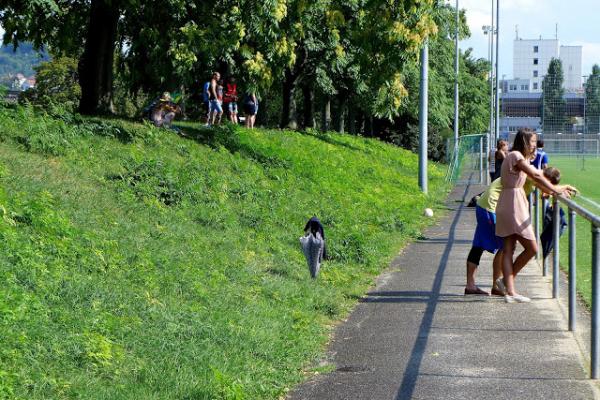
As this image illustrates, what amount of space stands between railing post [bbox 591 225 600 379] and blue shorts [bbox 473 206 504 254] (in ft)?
11.9

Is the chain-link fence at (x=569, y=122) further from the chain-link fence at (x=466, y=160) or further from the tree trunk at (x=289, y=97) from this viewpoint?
the tree trunk at (x=289, y=97)

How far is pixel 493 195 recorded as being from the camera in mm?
10516

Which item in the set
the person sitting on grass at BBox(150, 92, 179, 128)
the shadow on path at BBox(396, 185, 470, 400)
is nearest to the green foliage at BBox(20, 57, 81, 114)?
the person sitting on grass at BBox(150, 92, 179, 128)

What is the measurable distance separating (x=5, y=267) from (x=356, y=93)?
34.2 metres

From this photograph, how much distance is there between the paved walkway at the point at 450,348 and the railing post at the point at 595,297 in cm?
18

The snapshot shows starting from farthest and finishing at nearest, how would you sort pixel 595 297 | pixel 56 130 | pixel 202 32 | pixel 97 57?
pixel 97 57, pixel 202 32, pixel 56 130, pixel 595 297

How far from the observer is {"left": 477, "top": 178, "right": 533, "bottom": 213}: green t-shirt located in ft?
34.2

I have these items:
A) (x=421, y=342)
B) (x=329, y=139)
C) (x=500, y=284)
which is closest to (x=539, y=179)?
(x=500, y=284)

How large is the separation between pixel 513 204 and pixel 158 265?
348 centimetres

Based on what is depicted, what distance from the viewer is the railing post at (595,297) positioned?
6.61 metres

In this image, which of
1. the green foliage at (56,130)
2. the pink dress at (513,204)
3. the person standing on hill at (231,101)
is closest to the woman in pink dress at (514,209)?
the pink dress at (513,204)

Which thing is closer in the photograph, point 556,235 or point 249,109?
point 556,235

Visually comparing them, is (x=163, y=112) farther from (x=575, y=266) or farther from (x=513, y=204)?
(x=575, y=266)

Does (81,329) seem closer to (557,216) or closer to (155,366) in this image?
(155,366)
